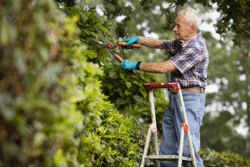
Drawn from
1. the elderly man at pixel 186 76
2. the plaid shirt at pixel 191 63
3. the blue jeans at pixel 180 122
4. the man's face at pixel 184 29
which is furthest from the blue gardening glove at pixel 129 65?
the man's face at pixel 184 29

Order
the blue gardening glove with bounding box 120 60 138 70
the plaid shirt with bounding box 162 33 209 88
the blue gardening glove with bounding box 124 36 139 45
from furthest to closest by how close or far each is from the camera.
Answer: the blue gardening glove with bounding box 124 36 139 45
the blue gardening glove with bounding box 120 60 138 70
the plaid shirt with bounding box 162 33 209 88

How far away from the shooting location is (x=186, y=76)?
3020 mm

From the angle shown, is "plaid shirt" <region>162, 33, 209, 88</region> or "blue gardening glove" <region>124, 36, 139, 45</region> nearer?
"plaid shirt" <region>162, 33, 209, 88</region>

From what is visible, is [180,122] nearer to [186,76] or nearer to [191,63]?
[186,76]

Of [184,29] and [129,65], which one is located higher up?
[184,29]

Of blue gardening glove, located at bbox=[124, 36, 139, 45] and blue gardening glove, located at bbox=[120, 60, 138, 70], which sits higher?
blue gardening glove, located at bbox=[124, 36, 139, 45]

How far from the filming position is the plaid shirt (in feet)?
9.48

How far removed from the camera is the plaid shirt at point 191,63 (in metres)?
2.89

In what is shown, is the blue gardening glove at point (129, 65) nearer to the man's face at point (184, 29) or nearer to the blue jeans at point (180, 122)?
the blue jeans at point (180, 122)

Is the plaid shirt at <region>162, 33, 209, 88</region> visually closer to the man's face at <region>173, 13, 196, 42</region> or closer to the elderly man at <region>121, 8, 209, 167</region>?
the elderly man at <region>121, 8, 209, 167</region>

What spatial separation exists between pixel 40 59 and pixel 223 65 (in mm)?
22876

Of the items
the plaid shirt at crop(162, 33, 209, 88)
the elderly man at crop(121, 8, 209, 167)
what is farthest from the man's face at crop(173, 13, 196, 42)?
the plaid shirt at crop(162, 33, 209, 88)

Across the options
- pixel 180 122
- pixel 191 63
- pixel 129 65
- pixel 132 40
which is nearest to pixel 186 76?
pixel 191 63

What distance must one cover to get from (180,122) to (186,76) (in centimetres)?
59
